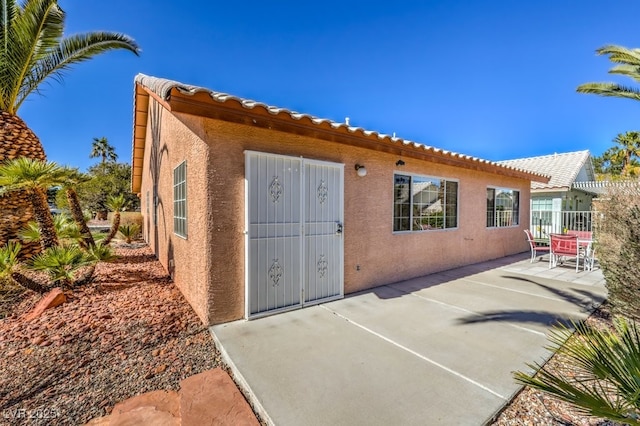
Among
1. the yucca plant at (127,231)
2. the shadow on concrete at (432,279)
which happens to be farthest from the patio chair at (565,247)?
A: the yucca plant at (127,231)

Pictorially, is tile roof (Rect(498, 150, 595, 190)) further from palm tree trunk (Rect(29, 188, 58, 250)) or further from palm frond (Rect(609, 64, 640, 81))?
palm tree trunk (Rect(29, 188, 58, 250))

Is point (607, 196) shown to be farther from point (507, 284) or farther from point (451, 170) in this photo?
point (451, 170)

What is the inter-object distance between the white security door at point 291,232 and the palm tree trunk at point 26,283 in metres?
4.98

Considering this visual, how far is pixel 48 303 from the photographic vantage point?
17.1ft

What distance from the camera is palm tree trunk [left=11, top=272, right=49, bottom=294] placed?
5662 mm

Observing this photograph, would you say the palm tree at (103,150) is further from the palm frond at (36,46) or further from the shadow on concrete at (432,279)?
the shadow on concrete at (432,279)

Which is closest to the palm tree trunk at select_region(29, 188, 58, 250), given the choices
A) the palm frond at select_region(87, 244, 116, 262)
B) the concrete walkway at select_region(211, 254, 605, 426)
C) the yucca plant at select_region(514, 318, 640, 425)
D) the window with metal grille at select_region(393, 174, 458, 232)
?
the palm frond at select_region(87, 244, 116, 262)

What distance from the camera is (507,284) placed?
23.3 ft

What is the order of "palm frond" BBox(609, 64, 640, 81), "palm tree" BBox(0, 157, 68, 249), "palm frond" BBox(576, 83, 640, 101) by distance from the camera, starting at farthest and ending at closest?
"palm frond" BBox(576, 83, 640, 101) < "palm frond" BBox(609, 64, 640, 81) < "palm tree" BBox(0, 157, 68, 249)

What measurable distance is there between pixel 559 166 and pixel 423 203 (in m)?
19.2

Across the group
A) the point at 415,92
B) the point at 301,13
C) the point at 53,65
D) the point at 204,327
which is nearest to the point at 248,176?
the point at 204,327

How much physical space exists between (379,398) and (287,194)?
3.53m

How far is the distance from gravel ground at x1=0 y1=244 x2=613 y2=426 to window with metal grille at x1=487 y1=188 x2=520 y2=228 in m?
5.79

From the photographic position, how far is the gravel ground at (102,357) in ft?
9.00
